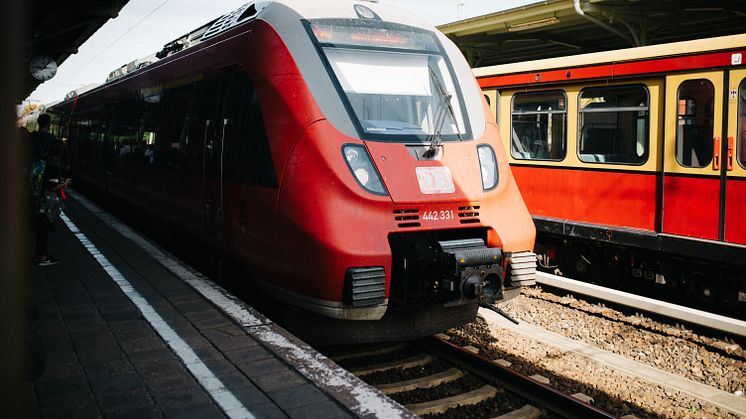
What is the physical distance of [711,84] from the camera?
7504 mm

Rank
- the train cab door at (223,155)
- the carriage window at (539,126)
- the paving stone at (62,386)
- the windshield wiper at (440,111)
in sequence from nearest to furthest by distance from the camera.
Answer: the paving stone at (62,386) → the windshield wiper at (440,111) → the train cab door at (223,155) → the carriage window at (539,126)

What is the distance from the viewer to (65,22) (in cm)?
1320

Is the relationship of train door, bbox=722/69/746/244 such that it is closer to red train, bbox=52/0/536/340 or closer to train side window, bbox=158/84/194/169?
red train, bbox=52/0/536/340

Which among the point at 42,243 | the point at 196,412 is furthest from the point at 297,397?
the point at 42,243

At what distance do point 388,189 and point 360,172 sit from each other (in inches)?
9.8

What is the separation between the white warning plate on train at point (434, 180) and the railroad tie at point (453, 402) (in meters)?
1.53

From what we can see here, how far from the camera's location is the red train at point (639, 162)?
7.39 meters

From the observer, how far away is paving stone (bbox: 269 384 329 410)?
3602 mm

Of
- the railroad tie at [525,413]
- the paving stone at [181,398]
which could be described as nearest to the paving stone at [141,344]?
the paving stone at [181,398]

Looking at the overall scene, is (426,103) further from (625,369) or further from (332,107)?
(625,369)

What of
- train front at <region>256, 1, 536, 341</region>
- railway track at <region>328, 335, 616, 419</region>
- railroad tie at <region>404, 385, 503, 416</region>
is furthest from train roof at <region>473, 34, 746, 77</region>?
railroad tie at <region>404, 385, 503, 416</region>

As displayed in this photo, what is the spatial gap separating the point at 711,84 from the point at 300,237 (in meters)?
5.33

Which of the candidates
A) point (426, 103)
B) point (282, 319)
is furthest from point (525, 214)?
point (282, 319)

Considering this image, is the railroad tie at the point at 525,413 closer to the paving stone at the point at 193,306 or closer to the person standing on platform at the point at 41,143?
the paving stone at the point at 193,306
